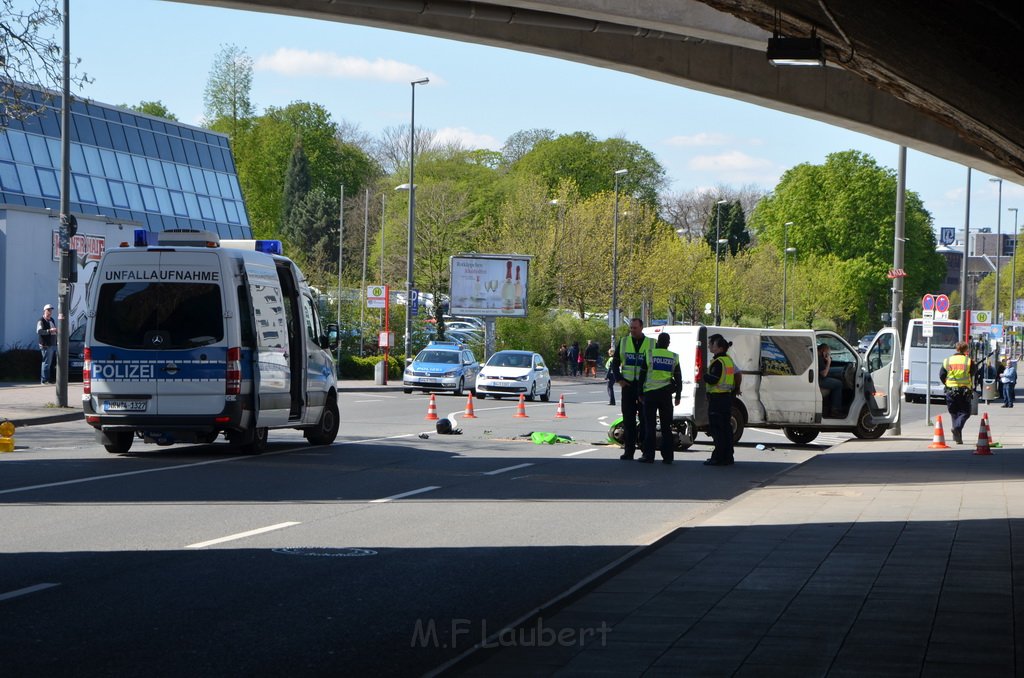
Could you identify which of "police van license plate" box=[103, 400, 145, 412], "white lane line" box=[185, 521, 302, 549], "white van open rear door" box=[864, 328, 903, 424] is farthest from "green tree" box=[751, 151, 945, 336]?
"white lane line" box=[185, 521, 302, 549]

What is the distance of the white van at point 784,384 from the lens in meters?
23.6

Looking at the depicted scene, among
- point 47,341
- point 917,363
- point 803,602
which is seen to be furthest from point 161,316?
point 917,363

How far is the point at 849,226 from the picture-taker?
327 ft

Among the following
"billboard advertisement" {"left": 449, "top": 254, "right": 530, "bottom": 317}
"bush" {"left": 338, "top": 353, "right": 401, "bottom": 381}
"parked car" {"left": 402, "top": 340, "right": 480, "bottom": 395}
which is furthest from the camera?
"billboard advertisement" {"left": 449, "top": 254, "right": 530, "bottom": 317}

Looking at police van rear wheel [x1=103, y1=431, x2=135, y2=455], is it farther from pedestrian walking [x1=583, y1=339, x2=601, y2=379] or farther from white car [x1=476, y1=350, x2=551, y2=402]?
pedestrian walking [x1=583, y1=339, x2=601, y2=379]

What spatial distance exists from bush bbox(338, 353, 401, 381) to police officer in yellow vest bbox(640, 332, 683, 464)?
32813mm

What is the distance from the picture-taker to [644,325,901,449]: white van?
23.6m

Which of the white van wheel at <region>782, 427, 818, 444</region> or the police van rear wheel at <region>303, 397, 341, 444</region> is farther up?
the police van rear wheel at <region>303, 397, 341, 444</region>

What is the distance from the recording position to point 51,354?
3669cm

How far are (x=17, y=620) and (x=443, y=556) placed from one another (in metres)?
3.59

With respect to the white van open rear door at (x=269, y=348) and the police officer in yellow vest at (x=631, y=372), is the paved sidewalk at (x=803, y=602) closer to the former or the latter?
the police officer in yellow vest at (x=631, y=372)

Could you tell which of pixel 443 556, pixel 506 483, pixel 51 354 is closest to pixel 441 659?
pixel 443 556

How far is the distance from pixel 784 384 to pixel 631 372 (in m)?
6.19

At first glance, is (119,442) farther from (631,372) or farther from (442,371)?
(442,371)
